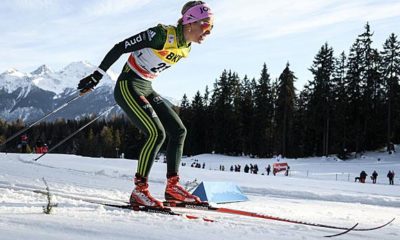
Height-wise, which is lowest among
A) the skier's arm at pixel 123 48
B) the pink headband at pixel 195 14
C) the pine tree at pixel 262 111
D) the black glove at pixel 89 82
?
the black glove at pixel 89 82

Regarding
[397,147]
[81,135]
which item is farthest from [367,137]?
[81,135]

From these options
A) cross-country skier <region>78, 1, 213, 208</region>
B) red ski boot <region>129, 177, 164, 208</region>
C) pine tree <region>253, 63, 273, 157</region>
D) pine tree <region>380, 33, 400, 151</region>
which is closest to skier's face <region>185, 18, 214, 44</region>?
cross-country skier <region>78, 1, 213, 208</region>

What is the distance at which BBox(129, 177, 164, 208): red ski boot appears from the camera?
4156 mm

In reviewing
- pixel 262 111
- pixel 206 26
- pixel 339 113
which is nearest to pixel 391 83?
pixel 339 113

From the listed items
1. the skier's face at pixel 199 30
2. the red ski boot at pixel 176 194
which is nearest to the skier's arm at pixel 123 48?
the skier's face at pixel 199 30

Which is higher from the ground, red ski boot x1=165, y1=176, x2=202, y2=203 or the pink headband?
the pink headband

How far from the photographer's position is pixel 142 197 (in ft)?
13.9

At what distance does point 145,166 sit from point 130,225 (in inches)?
58.1

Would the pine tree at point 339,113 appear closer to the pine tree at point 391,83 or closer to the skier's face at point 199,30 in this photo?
the pine tree at point 391,83

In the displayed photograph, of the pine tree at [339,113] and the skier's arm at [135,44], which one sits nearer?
the skier's arm at [135,44]

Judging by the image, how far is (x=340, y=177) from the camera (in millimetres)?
32625

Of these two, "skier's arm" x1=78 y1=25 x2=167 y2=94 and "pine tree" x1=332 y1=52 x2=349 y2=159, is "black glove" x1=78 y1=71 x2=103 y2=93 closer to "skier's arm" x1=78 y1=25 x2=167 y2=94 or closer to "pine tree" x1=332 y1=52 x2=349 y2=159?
"skier's arm" x1=78 y1=25 x2=167 y2=94

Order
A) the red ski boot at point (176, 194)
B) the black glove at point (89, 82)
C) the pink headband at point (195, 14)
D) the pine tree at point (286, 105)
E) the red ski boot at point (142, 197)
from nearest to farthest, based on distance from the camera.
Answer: the red ski boot at point (142, 197) < the black glove at point (89, 82) < the pink headband at point (195, 14) < the red ski boot at point (176, 194) < the pine tree at point (286, 105)

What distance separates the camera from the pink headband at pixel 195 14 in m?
4.54
